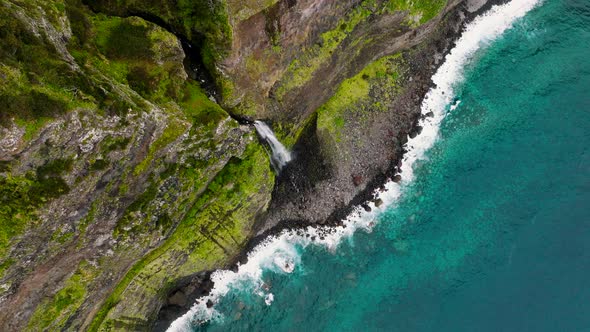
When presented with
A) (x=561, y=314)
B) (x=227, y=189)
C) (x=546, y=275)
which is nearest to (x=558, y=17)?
(x=546, y=275)

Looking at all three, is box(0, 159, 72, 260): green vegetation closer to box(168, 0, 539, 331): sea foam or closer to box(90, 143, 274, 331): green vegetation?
box(90, 143, 274, 331): green vegetation

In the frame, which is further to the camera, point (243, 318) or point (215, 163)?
point (243, 318)

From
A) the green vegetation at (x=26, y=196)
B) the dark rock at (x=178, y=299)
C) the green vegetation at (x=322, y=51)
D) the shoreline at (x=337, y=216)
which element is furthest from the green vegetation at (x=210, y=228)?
the green vegetation at (x=26, y=196)

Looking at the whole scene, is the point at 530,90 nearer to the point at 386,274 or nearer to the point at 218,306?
the point at 386,274

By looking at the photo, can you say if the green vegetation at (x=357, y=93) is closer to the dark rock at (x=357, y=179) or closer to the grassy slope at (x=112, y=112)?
the dark rock at (x=357, y=179)

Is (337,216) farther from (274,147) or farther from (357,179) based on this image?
(274,147)

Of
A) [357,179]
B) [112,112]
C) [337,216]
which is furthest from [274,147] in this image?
[112,112]
